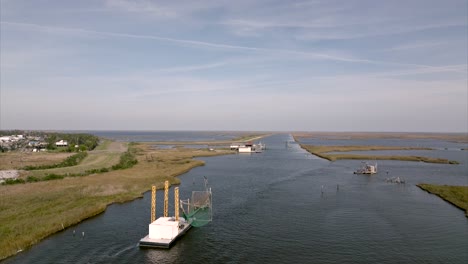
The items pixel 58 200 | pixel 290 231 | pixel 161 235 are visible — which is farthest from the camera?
pixel 58 200

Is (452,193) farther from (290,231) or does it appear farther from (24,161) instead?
(24,161)

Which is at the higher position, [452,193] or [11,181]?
[11,181]

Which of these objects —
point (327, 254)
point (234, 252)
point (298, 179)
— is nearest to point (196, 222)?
point (234, 252)

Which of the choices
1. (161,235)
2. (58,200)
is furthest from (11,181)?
(161,235)

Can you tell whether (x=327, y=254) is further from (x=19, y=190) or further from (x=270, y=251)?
(x=19, y=190)

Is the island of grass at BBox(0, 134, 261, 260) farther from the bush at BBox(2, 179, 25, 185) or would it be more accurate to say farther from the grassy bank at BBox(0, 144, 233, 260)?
the bush at BBox(2, 179, 25, 185)

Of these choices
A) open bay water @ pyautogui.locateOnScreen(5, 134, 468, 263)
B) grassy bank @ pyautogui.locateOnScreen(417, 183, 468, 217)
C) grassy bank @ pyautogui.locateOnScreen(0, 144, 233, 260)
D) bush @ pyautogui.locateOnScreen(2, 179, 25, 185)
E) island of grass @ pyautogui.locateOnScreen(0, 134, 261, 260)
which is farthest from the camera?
bush @ pyautogui.locateOnScreen(2, 179, 25, 185)

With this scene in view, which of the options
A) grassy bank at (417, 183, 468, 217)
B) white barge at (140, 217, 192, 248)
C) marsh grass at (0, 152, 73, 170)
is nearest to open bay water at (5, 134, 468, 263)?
white barge at (140, 217, 192, 248)
